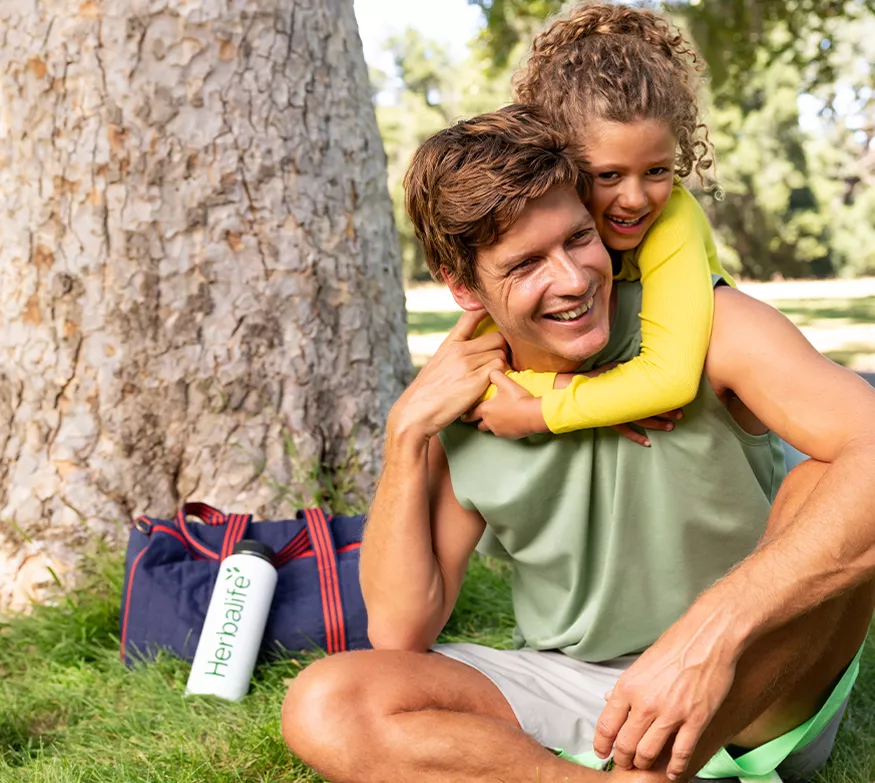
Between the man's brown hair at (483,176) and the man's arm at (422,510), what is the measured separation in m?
0.24

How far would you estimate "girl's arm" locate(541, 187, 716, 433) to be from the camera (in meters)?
2.33

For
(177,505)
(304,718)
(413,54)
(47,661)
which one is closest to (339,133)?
(177,505)

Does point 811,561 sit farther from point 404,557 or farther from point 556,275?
point 404,557

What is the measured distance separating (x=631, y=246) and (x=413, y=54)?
4818 cm

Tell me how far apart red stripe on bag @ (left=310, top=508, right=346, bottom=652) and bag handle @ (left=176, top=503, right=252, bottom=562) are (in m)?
0.22

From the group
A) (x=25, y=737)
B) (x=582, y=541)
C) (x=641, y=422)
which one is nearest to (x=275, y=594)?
(x=25, y=737)

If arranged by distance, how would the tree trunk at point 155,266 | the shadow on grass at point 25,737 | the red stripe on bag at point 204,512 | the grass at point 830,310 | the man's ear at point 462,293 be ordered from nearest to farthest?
1. the man's ear at point 462,293
2. the shadow on grass at point 25,737
3. the red stripe on bag at point 204,512
4. the tree trunk at point 155,266
5. the grass at point 830,310

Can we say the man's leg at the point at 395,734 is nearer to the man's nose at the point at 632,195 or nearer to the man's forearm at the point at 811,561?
the man's forearm at the point at 811,561

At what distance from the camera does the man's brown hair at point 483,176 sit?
236cm

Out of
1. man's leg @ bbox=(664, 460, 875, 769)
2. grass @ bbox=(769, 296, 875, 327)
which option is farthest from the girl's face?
grass @ bbox=(769, 296, 875, 327)

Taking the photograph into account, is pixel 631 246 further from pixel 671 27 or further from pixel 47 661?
pixel 47 661

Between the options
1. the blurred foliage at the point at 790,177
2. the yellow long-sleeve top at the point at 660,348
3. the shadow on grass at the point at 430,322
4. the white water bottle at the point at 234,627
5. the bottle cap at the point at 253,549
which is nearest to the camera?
the yellow long-sleeve top at the point at 660,348

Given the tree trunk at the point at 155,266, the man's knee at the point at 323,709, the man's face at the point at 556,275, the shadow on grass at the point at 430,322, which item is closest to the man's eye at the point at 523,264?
the man's face at the point at 556,275

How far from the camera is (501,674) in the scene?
265 centimetres
